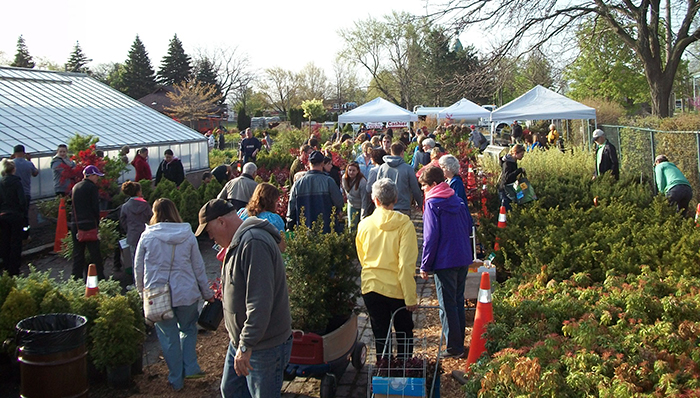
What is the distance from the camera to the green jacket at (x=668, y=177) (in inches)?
383

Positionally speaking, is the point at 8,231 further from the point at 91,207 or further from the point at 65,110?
the point at 65,110

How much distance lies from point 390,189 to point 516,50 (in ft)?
49.5

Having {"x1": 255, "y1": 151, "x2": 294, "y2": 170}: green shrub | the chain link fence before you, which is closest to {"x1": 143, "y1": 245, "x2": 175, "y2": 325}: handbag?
the chain link fence

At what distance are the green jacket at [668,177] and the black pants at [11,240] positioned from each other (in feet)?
34.2

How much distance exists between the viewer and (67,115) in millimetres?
17969

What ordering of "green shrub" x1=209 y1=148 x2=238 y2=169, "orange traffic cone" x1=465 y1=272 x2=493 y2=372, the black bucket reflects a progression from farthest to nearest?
"green shrub" x1=209 y1=148 x2=238 y2=169 → "orange traffic cone" x1=465 y1=272 x2=493 y2=372 → the black bucket

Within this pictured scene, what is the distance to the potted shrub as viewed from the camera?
521cm

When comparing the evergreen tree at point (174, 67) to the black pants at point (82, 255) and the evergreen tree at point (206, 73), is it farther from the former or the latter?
the black pants at point (82, 255)

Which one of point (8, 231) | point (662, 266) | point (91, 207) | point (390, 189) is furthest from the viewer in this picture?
point (8, 231)

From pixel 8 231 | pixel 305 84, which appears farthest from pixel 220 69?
pixel 8 231

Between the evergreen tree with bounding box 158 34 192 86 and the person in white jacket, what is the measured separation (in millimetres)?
66758

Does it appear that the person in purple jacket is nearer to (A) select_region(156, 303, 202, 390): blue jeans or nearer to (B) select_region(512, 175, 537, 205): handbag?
(A) select_region(156, 303, 202, 390): blue jeans

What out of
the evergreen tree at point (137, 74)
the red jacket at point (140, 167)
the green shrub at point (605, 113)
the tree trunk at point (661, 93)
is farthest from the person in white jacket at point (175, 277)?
A: the evergreen tree at point (137, 74)

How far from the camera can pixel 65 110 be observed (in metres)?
18.3
